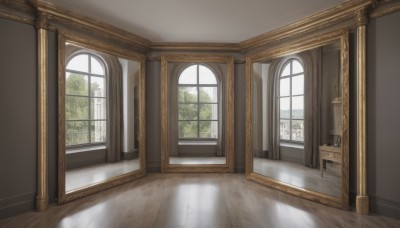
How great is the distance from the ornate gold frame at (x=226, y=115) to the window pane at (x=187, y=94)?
1.72 ft

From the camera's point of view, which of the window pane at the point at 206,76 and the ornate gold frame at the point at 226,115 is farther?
the window pane at the point at 206,76

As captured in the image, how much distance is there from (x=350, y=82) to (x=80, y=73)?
11.8 feet

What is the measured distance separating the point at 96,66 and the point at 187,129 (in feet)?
7.03

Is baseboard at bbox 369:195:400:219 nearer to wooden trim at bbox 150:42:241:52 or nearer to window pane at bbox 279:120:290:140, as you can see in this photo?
window pane at bbox 279:120:290:140

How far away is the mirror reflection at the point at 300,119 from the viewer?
3055 mm

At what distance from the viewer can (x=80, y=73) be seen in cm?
338

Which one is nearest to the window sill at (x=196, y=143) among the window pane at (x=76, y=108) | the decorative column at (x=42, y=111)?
the window pane at (x=76, y=108)

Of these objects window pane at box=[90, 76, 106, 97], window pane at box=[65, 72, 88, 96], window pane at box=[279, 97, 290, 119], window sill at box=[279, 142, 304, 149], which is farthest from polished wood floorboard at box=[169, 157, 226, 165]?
window pane at box=[65, 72, 88, 96]

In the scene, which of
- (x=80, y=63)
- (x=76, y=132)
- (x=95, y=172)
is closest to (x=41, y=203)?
(x=95, y=172)

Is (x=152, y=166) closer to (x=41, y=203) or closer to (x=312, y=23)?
(x=41, y=203)

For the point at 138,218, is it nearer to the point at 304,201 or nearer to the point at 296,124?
the point at 304,201

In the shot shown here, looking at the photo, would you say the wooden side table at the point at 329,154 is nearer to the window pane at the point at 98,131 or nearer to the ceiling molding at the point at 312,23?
the ceiling molding at the point at 312,23

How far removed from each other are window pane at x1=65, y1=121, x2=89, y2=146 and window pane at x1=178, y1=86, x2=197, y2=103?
193cm

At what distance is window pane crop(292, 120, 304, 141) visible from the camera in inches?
135
